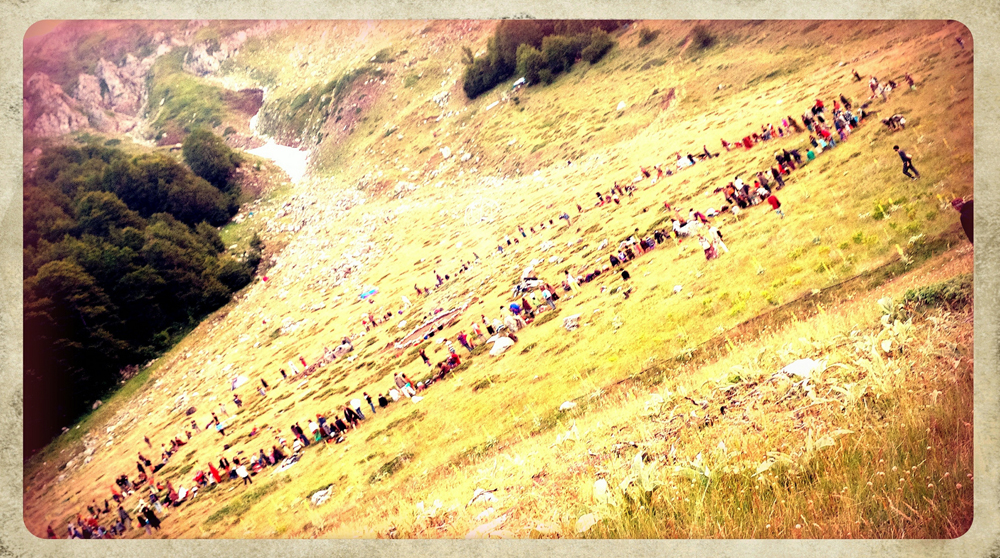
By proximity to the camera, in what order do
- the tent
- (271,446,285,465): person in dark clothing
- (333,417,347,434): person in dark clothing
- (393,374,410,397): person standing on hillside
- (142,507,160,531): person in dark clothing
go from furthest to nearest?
the tent → (393,374,410,397): person standing on hillside → (333,417,347,434): person in dark clothing → (271,446,285,465): person in dark clothing → (142,507,160,531): person in dark clothing

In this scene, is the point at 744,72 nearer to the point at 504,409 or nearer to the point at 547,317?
the point at 547,317

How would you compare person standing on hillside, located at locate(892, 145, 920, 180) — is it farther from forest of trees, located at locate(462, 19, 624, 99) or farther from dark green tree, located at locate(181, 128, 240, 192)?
dark green tree, located at locate(181, 128, 240, 192)

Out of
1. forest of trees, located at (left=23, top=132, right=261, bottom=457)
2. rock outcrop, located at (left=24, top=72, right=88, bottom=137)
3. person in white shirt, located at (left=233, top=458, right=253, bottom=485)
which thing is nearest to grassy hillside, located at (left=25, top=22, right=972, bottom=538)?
person in white shirt, located at (left=233, top=458, right=253, bottom=485)

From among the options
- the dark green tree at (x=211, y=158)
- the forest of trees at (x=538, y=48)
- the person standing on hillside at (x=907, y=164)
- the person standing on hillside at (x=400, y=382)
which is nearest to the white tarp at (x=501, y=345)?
the person standing on hillside at (x=400, y=382)

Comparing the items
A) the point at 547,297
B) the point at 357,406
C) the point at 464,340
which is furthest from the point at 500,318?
the point at 357,406

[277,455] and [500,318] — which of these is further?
[500,318]

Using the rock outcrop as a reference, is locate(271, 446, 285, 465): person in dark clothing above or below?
below

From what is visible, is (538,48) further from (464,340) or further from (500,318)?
(464,340)

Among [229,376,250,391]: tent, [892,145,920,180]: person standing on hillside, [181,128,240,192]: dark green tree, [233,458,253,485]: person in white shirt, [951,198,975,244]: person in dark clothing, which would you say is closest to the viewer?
[951,198,975,244]: person in dark clothing
